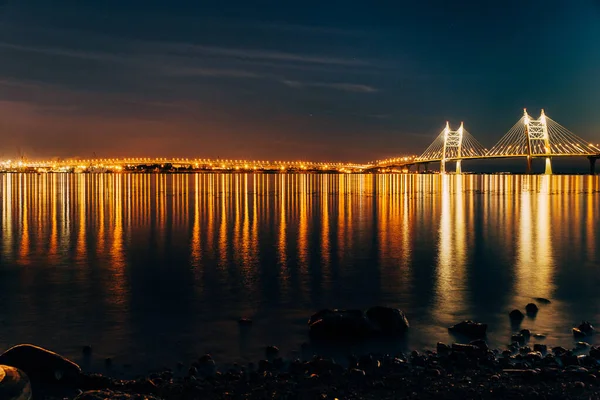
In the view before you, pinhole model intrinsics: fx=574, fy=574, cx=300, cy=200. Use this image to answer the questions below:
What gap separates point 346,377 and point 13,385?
8.18 feet

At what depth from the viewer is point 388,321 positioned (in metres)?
6.22

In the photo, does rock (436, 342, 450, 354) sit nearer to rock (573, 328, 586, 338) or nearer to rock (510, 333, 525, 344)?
rock (510, 333, 525, 344)

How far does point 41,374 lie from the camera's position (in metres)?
4.66

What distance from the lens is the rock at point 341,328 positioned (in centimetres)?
600

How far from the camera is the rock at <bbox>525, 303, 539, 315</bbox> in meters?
7.11

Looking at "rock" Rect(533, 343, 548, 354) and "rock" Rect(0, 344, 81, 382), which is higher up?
"rock" Rect(0, 344, 81, 382)

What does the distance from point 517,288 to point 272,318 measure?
407cm

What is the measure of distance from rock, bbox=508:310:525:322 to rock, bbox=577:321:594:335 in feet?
2.17

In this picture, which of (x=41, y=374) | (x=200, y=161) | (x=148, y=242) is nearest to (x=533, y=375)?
(x=41, y=374)

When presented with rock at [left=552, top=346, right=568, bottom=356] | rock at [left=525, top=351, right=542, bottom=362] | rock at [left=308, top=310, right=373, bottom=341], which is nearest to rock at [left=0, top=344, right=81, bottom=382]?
rock at [left=308, top=310, right=373, bottom=341]

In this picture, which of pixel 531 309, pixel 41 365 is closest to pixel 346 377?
pixel 41 365

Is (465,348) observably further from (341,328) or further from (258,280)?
(258,280)

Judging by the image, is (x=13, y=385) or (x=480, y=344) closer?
(x=13, y=385)

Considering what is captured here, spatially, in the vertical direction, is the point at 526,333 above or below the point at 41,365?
below
